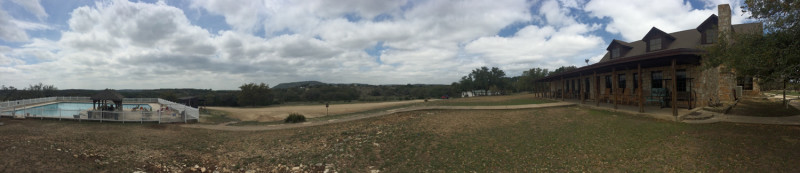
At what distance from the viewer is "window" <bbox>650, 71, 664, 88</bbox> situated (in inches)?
619

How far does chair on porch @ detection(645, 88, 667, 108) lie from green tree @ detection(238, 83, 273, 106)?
50840 mm

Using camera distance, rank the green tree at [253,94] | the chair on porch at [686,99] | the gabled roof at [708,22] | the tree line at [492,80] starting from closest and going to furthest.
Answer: the chair on porch at [686,99] < the gabled roof at [708,22] < the green tree at [253,94] < the tree line at [492,80]

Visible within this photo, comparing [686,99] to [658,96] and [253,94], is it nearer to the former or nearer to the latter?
[658,96]

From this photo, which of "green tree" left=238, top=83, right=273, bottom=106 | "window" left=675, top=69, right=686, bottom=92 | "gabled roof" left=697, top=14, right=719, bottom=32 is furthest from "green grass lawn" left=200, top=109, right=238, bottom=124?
"gabled roof" left=697, top=14, right=719, bottom=32

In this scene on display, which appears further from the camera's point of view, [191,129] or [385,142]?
[191,129]

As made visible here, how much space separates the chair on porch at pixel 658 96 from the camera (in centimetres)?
1427

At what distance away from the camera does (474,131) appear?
39.3 ft

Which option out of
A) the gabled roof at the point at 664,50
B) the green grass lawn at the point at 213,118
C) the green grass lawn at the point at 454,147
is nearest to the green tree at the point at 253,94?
the green grass lawn at the point at 213,118

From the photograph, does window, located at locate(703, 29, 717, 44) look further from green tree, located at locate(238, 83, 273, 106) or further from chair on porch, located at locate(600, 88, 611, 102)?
green tree, located at locate(238, 83, 273, 106)

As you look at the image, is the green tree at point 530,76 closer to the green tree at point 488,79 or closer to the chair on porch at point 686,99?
the green tree at point 488,79

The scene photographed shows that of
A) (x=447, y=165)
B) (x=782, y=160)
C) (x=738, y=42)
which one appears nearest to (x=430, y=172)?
(x=447, y=165)

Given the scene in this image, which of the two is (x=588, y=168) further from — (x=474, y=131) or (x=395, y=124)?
(x=395, y=124)

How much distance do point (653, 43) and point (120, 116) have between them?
115 feet

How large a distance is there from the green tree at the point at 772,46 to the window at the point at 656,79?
7.96 metres
